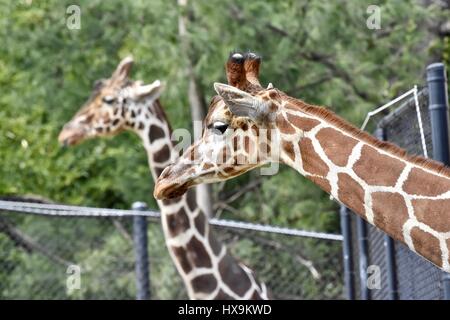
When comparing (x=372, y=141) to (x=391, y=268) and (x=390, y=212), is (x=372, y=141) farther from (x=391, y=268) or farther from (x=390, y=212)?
(x=391, y=268)

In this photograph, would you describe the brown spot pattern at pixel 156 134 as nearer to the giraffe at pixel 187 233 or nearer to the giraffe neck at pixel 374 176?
the giraffe at pixel 187 233

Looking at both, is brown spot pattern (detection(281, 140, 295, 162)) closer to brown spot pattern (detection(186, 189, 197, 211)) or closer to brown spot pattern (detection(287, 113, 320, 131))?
brown spot pattern (detection(287, 113, 320, 131))

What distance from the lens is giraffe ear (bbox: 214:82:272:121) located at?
511 centimetres

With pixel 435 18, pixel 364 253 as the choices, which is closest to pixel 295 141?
pixel 364 253

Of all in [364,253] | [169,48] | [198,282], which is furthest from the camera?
[169,48]

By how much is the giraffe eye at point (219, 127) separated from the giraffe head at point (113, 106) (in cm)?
404

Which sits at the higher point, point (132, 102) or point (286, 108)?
point (132, 102)

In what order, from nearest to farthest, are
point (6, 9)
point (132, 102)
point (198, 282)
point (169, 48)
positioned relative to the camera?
point (198, 282), point (132, 102), point (169, 48), point (6, 9)

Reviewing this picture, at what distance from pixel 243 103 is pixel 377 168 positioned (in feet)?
1.97

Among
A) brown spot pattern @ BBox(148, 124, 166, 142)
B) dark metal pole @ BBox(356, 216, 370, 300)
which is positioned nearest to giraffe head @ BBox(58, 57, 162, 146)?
brown spot pattern @ BBox(148, 124, 166, 142)
